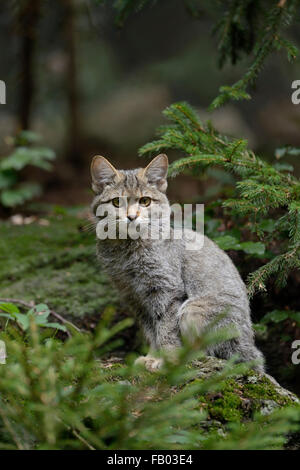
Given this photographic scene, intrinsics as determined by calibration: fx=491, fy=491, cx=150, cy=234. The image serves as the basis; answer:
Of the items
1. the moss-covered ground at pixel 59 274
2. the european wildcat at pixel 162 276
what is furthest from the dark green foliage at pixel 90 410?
the european wildcat at pixel 162 276

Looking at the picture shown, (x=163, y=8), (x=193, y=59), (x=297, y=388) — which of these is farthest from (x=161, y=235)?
(x=163, y=8)

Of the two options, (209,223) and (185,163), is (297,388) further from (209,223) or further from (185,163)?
(185,163)

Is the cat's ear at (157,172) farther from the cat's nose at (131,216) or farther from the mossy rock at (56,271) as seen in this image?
the mossy rock at (56,271)

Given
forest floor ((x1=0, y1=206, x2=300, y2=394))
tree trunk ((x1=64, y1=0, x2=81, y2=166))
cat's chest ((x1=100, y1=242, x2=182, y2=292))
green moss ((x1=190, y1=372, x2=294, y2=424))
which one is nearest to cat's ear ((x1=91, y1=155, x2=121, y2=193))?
forest floor ((x1=0, y1=206, x2=300, y2=394))

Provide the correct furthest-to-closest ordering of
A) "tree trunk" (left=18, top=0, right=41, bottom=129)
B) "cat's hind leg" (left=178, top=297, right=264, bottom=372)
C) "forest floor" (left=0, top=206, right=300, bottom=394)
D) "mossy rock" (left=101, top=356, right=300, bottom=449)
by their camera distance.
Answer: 1. "tree trunk" (left=18, top=0, right=41, bottom=129)
2. "forest floor" (left=0, top=206, right=300, bottom=394)
3. "cat's hind leg" (left=178, top=297, right=264, bottom=372)
4. "mossy rock" (left=101, top=356, right=300, bottom=449)

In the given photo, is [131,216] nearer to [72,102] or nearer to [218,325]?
[218,325]

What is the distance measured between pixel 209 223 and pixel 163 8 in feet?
34.0

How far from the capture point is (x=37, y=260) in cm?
596

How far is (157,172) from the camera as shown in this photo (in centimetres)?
445

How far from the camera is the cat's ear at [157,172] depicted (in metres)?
4.36

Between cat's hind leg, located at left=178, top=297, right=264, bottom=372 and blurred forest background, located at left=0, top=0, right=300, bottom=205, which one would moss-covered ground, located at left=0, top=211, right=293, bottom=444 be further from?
blurred forest background, located at left=0, top=0, right=300, bottom=205

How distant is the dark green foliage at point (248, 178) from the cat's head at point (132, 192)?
268 millimetres

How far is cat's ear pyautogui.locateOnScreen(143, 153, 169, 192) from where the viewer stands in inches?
172

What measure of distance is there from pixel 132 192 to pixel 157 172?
1.08 feet
